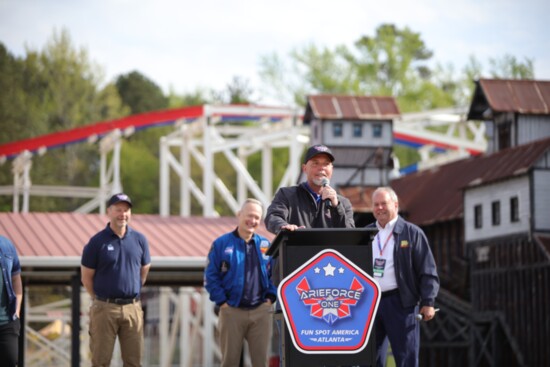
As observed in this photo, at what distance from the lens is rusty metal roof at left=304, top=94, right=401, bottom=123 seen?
3825 cm

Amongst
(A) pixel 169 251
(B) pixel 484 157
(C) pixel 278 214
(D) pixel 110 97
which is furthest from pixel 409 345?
(D) pixel 110 97

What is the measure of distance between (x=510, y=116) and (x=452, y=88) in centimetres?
3960

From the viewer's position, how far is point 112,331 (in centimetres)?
1146

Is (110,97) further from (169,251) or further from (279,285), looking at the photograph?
(279,285)

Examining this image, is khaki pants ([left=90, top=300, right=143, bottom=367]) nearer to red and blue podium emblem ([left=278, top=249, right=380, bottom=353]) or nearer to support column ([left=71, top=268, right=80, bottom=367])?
red and blue podium emblem ([left=278, top=249, right=380, bottom=353])

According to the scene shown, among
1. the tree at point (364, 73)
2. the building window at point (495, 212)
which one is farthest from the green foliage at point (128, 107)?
the building window at point (495, 212)

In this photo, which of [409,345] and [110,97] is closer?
[409,345]

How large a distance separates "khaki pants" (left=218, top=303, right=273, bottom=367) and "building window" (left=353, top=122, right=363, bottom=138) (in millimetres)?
26944

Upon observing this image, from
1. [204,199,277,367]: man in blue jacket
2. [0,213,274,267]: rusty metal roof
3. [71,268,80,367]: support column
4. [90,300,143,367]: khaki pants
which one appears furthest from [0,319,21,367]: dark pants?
[0,213,274,267]: rusty metal roof

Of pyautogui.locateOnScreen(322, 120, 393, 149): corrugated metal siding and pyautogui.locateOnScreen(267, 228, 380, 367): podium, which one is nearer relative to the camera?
pyautogui.locateOnScreen(267, 228, 380, 367): podium

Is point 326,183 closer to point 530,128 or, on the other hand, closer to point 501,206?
point 501,206

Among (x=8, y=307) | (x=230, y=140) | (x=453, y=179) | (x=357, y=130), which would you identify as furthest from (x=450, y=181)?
(x=8, y=307)

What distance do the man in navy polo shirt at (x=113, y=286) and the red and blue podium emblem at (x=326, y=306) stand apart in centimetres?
383

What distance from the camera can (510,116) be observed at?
35844mm
